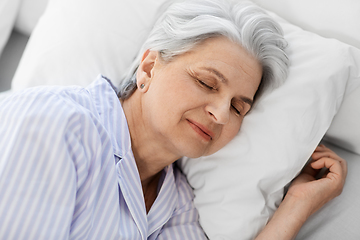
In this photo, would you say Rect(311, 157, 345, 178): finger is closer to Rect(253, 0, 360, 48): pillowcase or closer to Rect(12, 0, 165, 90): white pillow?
Rect(253, 0, 360, 48): pillowcase

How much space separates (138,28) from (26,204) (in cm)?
99

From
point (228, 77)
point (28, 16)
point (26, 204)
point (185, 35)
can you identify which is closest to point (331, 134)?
point (228, 77)

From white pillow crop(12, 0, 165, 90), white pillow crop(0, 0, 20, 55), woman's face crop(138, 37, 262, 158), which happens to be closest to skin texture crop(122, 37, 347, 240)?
woman's face crop(138, 37, 262, 158)

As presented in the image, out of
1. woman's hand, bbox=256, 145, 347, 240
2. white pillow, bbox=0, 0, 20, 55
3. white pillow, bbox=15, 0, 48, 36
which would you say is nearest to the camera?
woman's hand, bbox=256, 145, 347, 240

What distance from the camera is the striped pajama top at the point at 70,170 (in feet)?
2.47

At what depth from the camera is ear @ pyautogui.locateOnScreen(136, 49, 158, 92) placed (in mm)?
1086

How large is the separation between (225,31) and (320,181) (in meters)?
0.66

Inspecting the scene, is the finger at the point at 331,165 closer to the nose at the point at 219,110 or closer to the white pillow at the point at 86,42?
the nose at the point at 219,110

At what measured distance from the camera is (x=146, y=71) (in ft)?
3.70

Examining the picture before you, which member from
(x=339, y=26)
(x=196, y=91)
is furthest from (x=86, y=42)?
(x=339, y=26)

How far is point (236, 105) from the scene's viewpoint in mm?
1128

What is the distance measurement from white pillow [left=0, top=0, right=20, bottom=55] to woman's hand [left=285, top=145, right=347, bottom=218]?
5.34 feet

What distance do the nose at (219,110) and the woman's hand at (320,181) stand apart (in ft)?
1.39

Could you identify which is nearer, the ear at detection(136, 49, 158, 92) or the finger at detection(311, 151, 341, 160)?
the ear at detection(136, 49, 158, 92)
